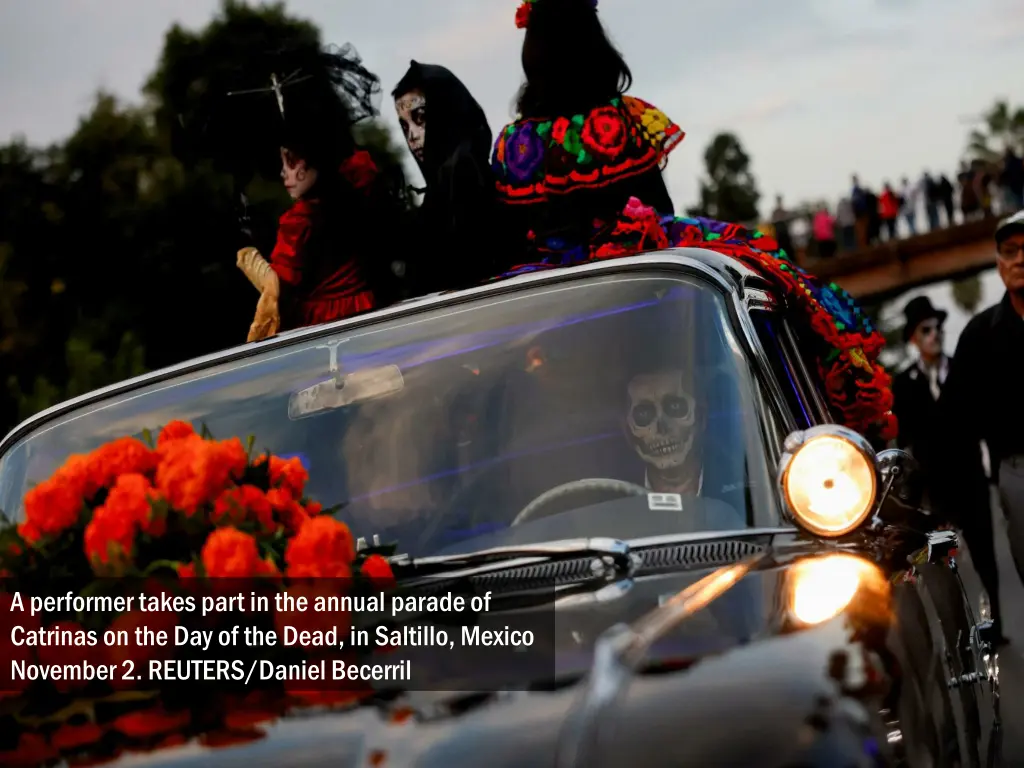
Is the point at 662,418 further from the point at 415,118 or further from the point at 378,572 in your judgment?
the point at 415,118

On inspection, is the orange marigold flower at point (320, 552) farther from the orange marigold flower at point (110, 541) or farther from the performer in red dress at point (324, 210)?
the performer in red dress at point (324, 210)

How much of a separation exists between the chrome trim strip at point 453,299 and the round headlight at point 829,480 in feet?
1.98

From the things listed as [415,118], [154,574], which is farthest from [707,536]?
[415,118]

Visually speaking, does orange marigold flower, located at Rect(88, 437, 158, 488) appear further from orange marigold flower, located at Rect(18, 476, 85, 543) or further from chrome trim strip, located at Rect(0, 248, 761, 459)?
chrome trim strip, located at Rect(0, 248, 761, 459)

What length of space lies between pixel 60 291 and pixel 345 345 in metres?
31.5

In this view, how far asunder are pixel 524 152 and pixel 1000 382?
89.1 inches

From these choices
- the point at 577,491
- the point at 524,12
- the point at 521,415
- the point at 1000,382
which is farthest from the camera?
the point at 1000,382

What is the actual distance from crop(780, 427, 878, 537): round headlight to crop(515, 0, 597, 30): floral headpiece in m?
3.37

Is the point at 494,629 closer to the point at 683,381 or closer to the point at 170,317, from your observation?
the point at 683,381

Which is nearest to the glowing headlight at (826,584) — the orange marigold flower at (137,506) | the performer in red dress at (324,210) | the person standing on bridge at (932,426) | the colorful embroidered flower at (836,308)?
the orange marigold flower at (137,506)

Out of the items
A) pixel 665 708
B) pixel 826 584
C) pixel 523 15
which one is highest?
pixel 523 15

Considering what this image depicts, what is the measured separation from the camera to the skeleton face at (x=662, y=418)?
3158 millimetres

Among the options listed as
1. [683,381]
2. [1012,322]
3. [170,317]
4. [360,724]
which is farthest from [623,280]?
[170,317]

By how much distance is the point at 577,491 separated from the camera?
10.4 ft
